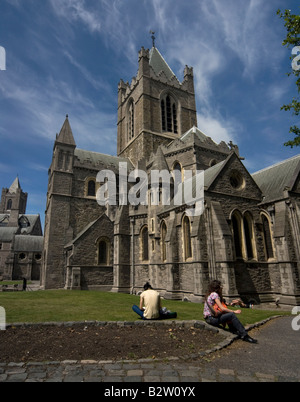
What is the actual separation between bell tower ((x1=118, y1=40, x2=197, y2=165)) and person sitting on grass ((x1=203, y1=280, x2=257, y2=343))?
89.4 ft

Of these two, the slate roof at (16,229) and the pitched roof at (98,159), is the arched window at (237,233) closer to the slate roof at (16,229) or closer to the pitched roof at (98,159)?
the pitched roof at (98,159)

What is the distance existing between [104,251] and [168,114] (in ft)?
77.9

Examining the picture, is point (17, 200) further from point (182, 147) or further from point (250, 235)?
point (250, 235)

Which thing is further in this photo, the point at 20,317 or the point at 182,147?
the point at 182,147

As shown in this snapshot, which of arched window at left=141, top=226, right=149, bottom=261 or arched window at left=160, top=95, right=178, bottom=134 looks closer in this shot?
arched window at left=141, top=226, right=149, bottom=261

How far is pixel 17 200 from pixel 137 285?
63.7m

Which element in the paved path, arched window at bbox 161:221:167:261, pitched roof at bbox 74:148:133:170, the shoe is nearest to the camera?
the paved path

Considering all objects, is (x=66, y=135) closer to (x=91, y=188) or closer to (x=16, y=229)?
(x=91, y=188)

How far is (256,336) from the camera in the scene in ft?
24.0

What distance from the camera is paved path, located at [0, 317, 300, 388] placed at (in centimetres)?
427

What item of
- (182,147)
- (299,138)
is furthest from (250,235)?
(182,147)

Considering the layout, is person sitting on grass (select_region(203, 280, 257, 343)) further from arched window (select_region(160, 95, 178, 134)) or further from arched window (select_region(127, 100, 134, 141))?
arched window (select_region(127, 100, 134, 141))

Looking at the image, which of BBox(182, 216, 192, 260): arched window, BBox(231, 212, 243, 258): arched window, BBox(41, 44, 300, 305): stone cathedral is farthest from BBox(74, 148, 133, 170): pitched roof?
BBox(231, 212, 243, 258): arched window

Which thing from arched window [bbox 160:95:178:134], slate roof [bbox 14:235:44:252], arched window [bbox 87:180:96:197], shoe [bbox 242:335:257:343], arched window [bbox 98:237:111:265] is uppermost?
arched window [bbox 160:95:178:134]
